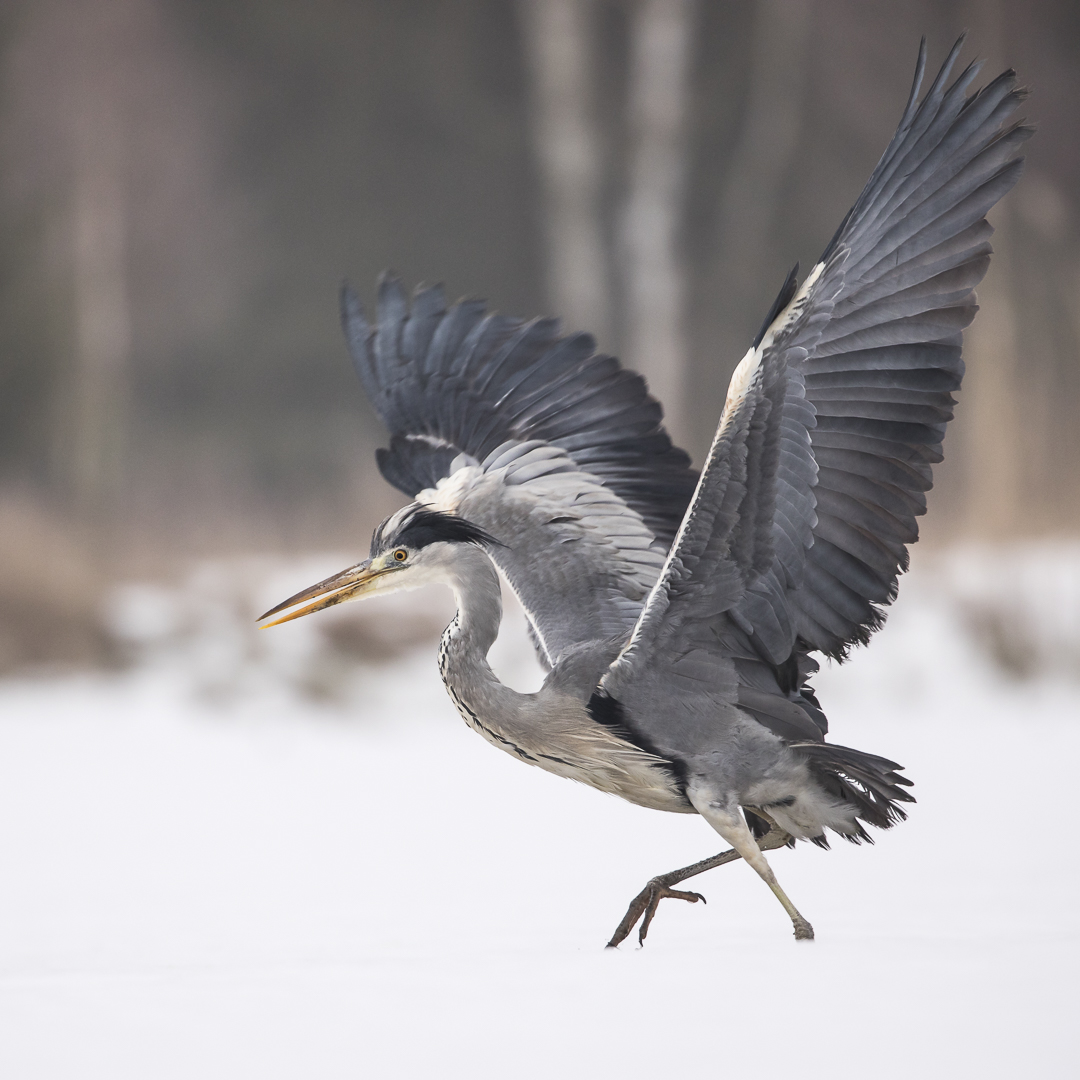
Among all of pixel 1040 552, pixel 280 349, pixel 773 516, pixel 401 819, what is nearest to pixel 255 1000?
pixel 773 516

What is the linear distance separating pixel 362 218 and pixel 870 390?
44.2 feet

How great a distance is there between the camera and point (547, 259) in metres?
15.3

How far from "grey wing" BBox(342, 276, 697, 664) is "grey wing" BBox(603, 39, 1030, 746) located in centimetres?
65

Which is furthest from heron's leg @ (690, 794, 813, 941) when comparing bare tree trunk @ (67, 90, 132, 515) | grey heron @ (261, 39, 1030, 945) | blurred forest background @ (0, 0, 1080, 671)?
bare tree trunk @ (67, 90, 132, 515)

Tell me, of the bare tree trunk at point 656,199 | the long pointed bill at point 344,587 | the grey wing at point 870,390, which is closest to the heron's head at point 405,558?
the long pointed bill at point 344,587

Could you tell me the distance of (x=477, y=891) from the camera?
183 inches

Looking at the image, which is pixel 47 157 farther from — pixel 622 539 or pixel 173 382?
pixel 622 539

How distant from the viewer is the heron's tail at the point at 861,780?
11.1 ft

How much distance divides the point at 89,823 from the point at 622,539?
2.99 meters

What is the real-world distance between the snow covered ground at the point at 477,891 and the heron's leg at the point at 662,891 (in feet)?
0.34

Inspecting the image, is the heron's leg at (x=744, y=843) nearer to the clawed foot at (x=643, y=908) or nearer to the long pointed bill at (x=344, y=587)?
the clawed foot at (x=643, y=908)

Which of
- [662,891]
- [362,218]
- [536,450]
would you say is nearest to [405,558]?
[536,450]

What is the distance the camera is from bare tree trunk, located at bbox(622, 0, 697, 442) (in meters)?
12.6

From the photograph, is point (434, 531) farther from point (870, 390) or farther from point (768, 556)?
point (870, 390)
